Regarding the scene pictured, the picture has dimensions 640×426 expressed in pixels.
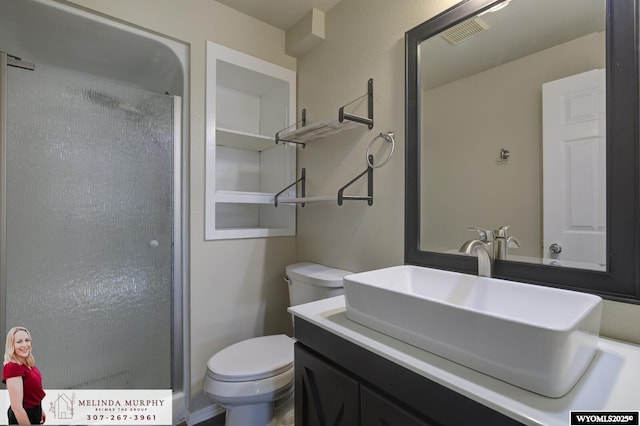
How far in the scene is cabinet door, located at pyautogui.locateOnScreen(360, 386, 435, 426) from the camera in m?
0.68

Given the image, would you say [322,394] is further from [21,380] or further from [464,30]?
[464,30]

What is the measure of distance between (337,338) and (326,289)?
0.64 meters

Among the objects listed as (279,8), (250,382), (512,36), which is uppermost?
(279,8)

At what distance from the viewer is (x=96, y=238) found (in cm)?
169

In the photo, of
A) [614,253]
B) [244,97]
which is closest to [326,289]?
[614,253]

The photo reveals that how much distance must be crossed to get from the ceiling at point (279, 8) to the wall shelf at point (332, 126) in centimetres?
64

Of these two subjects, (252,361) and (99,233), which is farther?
(99,233)

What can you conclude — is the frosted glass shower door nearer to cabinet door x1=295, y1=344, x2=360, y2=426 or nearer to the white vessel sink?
cabinet door x1=295, y1=344, x2=360, y2=426

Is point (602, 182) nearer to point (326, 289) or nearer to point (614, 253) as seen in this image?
point (614, 253)

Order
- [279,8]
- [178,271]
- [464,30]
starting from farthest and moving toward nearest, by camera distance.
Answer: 1. [279,8]
2. [178,271]
3. [464,30]

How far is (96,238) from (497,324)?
6.42ft

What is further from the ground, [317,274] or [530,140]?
[530,140]

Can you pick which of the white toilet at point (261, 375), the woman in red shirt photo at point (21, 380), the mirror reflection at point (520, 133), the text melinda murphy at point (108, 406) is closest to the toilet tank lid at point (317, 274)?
the white toilet at point (261, 375)

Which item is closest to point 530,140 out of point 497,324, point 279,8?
point 497,324
